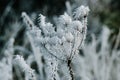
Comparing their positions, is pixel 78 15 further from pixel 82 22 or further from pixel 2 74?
pixel 2 74

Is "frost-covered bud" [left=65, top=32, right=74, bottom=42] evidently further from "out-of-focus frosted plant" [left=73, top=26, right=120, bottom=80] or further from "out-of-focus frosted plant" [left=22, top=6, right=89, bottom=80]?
"out-of-focus frosted plant" [left=73, top=26, right=120, bottom=80]

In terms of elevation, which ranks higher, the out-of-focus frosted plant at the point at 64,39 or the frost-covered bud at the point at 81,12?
the frost-covered bud at the point at 81,12

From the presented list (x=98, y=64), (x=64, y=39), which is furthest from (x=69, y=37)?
(x=98, y=64)

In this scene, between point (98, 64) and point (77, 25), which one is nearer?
point (77, 25)

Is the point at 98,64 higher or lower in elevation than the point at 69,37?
higher

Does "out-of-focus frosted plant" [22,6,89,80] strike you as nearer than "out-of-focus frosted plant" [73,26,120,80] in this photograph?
Yes

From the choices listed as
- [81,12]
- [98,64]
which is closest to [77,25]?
[81,12]

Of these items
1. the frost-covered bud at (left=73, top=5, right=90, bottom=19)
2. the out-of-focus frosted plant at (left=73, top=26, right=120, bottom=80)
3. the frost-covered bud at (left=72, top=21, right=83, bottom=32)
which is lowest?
the frost-covered bud at (left=72, top=21, right=83, bottom=32)

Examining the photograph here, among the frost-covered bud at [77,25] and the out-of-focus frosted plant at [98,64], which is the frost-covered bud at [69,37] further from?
the out-of-focus frosted plant at [98,64]

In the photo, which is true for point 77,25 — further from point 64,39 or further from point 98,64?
point 98,64

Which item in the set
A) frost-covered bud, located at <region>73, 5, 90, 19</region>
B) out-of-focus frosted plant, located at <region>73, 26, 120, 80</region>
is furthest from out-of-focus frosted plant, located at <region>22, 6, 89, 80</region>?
out-of-focus frosted plant, located at <region>73, 26, 120, 80</region>

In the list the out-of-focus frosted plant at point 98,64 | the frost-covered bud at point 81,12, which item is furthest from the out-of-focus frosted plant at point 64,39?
the out-of-focus frosted plant at point 98,64

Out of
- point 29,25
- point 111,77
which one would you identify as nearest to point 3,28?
point 111,77
